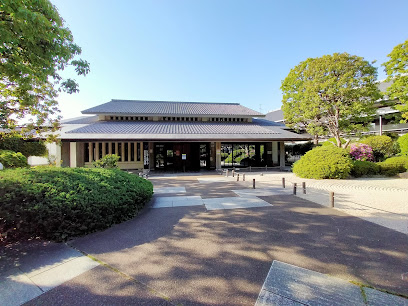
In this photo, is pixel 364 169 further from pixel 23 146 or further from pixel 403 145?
pixel 23 146

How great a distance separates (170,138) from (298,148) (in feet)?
60.5

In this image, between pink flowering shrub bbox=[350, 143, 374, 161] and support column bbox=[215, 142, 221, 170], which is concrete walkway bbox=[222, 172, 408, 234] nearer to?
pink flowering shrub bbox=[350, 143, 374, 161]

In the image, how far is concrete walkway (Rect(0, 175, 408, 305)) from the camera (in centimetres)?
250

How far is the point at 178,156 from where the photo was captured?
62.0 ft

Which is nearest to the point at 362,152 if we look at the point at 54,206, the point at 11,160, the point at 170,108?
the point at 54,206

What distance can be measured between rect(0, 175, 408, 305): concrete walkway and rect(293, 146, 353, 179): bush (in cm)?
713

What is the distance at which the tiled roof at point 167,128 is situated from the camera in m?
16.1

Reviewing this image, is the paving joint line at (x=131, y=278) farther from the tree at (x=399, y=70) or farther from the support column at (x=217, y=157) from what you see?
the tree at (x=399, y=70)

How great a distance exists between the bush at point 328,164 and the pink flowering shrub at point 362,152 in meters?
3.81

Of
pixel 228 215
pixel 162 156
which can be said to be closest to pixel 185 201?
pixel 228 215

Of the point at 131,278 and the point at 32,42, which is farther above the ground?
the point at 32,42

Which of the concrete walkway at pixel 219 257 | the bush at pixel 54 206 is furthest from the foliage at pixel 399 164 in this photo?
the bush at pixel 54 206

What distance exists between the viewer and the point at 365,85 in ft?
47.5

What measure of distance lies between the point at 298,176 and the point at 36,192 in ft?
46.7
